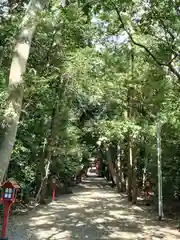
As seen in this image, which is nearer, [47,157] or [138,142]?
[47,157]

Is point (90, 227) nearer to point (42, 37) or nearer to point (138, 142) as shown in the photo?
point (42, 37)

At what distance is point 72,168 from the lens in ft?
76.1

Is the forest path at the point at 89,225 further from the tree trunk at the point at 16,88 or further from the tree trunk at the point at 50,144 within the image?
the tree trunk at the point at 16,88

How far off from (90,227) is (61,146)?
23.7ft

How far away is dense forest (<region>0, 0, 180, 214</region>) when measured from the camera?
5340 mm

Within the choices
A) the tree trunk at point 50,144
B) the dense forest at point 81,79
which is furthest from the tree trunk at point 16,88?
the tree trunk at point 50,144

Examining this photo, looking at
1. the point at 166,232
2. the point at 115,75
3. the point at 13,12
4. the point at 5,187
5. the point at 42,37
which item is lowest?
the point at 166,232

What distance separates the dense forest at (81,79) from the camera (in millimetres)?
5340

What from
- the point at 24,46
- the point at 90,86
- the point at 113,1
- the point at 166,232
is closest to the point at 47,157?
the point at 90,86

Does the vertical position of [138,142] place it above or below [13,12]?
below

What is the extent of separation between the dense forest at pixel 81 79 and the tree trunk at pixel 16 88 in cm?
1

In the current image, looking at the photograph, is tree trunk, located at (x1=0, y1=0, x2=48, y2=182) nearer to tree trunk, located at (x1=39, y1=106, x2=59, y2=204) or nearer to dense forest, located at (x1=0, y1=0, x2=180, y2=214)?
dense forest, located at (x1=0, y1=0, x2=180, y2=214)

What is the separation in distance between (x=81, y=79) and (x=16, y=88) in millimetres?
6714

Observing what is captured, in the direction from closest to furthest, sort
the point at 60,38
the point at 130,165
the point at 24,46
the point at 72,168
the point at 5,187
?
the point at 24,46 → the point at 5,187 → the point at 60,38 → the point at 130,165 → the point at 72,168
